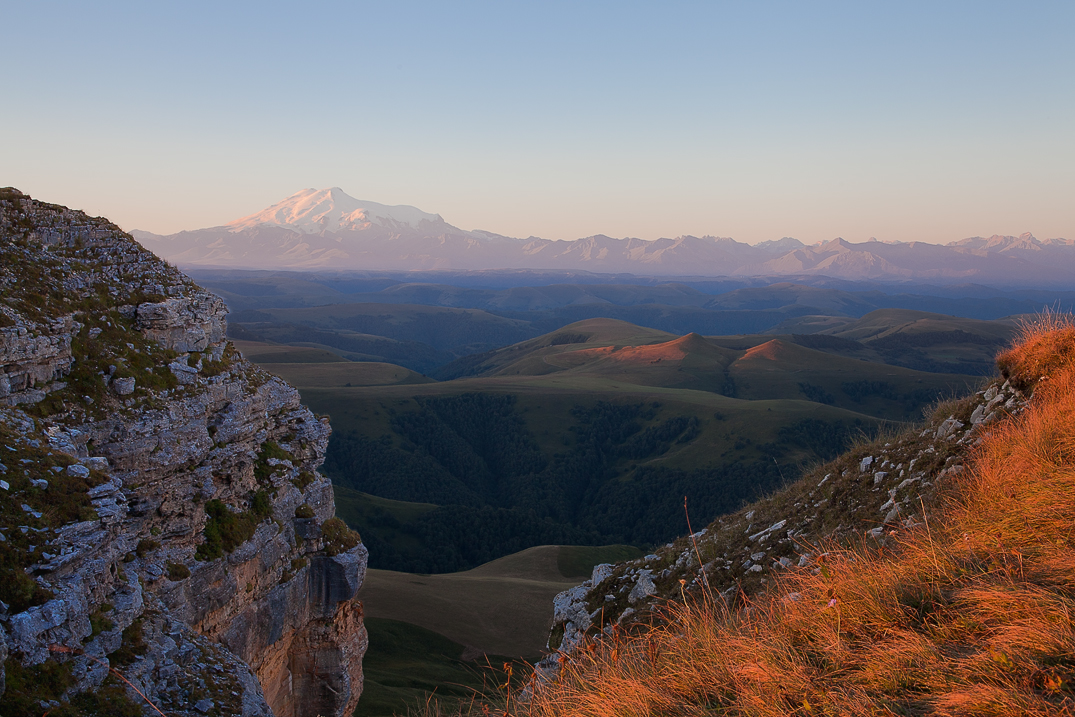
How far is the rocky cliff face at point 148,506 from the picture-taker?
10172 millimetres

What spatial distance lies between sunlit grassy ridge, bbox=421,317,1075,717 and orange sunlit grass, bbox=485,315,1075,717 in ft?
0.04

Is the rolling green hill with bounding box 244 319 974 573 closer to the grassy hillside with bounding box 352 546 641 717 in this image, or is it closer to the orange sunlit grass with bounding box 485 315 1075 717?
the grassy hillside with bounding box 352 546 641 717

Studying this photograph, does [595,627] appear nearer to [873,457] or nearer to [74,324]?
[873,457]

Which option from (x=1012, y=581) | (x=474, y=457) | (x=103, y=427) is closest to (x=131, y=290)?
(x=103, y=427)

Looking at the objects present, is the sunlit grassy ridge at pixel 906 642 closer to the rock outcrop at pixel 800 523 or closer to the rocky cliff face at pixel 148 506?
the rock outcrop at pixel 800 523

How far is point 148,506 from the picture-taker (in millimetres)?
15586

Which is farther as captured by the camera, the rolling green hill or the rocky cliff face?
the rolling green hill

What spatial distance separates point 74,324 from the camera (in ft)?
52.3

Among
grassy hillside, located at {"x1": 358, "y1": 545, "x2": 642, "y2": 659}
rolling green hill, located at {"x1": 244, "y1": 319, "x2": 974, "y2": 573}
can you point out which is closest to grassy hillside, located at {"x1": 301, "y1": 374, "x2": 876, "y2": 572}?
rolling green hill, located at {"x1": 244, "y1": 319, "x2": 974, "y2": 573}

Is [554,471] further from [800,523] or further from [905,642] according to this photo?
[905,642]

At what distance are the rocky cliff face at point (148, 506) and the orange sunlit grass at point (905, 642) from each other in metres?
7.93

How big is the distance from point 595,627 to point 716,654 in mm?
11266

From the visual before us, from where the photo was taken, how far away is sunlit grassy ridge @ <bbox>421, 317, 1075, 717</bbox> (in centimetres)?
459

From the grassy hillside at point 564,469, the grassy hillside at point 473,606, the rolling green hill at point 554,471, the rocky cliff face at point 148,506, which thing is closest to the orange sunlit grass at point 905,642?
the rocky cliff face at point 148,506
